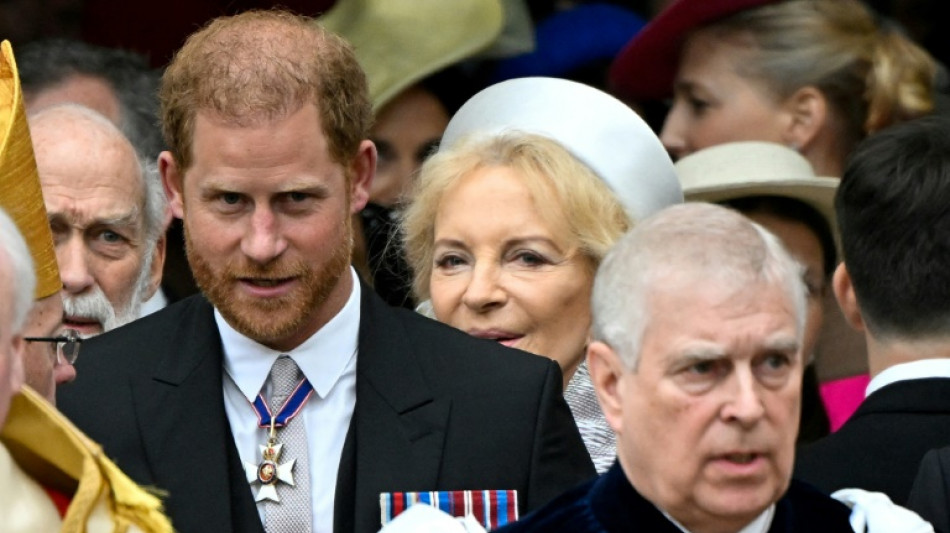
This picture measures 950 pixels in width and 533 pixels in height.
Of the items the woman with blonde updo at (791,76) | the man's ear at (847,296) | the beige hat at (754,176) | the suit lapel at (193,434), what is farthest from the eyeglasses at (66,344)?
the woman with blonde updo at (791,76)

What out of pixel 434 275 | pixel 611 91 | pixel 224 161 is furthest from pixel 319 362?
pixel 611 91

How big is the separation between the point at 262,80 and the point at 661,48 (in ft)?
8.28

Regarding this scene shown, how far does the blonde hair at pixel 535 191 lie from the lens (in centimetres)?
514

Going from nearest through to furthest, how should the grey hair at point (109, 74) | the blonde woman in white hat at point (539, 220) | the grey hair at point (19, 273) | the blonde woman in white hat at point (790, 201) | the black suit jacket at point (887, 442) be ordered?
1. the grey hair at point (19, 273)
2. the black suit jacket at point (887, 442)
3. the blonde woman in white hat at point (539, 220)
4. the blonde woman in white hat at point (790, 201)
5. the grey hair at point (109, 74)

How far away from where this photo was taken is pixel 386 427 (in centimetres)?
440

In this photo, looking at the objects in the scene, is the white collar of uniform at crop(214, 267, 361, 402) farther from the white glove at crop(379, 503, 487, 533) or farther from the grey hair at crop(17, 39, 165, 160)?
the grey hair at crop(17, 39, 165, 160)

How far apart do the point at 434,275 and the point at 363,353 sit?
2.47 ft

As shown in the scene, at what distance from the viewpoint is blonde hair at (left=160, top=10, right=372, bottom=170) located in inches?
173

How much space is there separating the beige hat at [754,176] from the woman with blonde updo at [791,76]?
8.8 inches

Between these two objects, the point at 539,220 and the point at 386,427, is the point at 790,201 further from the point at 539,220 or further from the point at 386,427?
the point at 386,427

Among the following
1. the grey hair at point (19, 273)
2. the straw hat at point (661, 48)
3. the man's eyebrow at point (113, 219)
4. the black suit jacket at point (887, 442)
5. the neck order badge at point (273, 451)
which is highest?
the grey hair at point (19, 273)

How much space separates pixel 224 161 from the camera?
4.36 meters

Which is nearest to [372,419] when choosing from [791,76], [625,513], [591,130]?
[625,513]

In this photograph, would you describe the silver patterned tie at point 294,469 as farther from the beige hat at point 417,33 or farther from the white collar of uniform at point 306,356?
the beige hat at point 417,33
